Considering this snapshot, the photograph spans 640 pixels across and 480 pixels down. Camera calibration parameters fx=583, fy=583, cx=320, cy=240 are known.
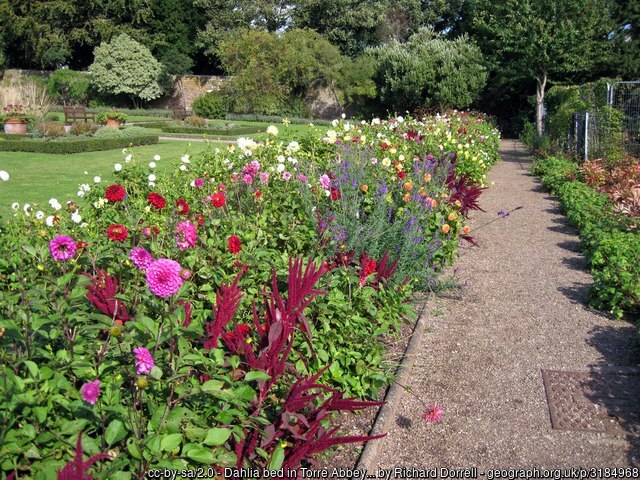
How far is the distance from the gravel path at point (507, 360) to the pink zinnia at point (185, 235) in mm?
1276

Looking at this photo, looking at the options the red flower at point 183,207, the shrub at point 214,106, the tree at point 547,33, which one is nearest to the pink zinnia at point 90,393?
the red flower at point 183,207

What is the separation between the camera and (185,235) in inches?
103

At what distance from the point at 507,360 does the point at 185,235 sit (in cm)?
210

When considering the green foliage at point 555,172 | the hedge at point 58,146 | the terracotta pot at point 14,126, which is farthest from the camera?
the terracotta pot at point 14,126

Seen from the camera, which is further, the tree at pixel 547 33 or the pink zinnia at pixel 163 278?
the tree at pixel 547 33

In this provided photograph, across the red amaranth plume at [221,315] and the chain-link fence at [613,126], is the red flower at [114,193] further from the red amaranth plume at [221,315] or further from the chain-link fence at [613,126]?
the chain-link fence at [613,126]

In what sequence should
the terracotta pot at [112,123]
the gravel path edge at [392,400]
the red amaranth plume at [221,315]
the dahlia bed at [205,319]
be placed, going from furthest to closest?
the terracotta pot at [112,123] < the gravel path edge at [392,400] < the red amaranth plume at [221,315] < the dahlia bed at [205,319]

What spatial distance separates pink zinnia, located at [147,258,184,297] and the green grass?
4448 mm

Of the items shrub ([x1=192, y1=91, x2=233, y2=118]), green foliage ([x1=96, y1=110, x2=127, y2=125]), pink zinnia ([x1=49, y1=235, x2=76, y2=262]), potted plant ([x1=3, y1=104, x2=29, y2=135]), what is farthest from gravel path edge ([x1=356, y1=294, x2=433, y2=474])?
shrub ([x1=192, y1=91, x2=233, y2=118])

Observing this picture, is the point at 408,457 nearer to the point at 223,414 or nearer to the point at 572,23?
the point at 223,414

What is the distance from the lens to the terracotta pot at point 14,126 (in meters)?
17.7

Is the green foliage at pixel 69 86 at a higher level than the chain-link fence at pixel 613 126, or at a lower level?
higher

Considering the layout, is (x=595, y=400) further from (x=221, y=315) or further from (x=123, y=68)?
(x=123, y=68)

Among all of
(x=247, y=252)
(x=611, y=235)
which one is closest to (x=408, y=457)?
(x=247, y=252)
